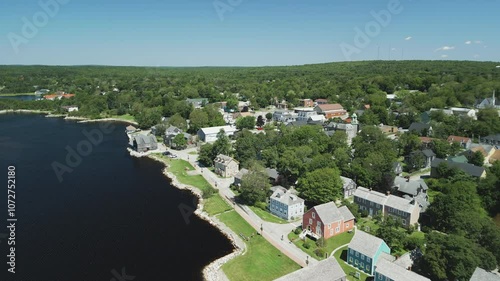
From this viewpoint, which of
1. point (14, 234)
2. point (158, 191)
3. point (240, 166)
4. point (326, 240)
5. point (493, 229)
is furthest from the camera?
point (240, 166)

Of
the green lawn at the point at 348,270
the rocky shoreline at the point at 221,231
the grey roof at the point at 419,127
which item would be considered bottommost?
the rocky shoreline at the point at 221,231

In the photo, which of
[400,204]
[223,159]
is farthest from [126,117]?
[400,204]

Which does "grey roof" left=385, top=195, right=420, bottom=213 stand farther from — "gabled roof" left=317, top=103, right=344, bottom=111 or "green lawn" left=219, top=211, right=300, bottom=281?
"gabled roof" left=317, top=103, right=344, bottom=111

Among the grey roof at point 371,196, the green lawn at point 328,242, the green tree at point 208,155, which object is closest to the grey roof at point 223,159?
the green tree at point 208,155

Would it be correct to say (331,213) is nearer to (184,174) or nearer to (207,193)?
(207,193)

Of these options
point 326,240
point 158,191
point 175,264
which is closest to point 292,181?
point 326,240

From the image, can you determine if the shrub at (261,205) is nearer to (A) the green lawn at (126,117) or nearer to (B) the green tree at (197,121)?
(B) the green tree at (197,121)

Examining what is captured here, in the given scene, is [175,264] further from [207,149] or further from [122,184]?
[207,149]

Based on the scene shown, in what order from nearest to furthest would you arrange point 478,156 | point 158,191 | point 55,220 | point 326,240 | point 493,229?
1. point 493,229
2. point 326,240
3. point 55,220
4. point 158,191
5. point 478,156
